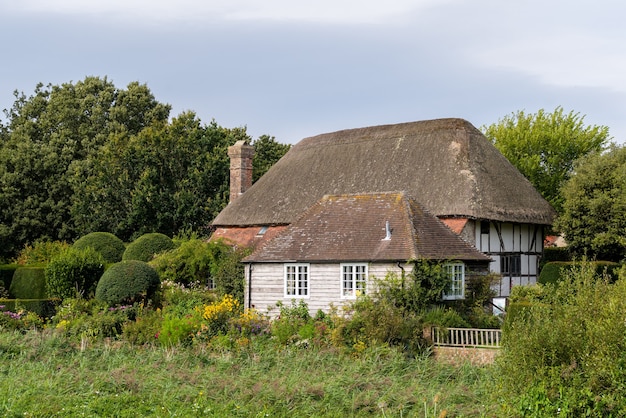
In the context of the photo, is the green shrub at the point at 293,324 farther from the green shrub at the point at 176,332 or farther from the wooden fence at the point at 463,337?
the wooden fence at the point at 463,337

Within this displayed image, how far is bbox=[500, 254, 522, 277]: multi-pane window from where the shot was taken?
3136 cm

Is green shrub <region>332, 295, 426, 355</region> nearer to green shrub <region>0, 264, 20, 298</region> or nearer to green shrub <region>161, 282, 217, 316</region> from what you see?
green shrub <region>161, 282, 217, 316</region>

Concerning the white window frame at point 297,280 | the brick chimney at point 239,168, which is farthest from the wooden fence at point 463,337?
the brick chimney at point 239,168

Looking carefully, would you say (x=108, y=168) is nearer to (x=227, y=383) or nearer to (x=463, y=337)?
(x=463, y=337)

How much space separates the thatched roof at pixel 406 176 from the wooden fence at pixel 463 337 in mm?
9132

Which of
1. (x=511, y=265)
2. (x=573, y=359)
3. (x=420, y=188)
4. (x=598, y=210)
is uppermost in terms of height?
(x=420, y=188)

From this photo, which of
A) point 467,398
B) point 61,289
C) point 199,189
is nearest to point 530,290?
point 467,398

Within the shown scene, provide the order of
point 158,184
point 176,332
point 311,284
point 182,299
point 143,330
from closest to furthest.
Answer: point 176,332, point 143,330, point 311,284, point 182,299, point 158,184

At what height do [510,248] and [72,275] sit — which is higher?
[510,248]

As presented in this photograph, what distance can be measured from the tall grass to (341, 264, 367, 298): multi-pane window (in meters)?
4.74

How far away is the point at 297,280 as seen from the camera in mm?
25500

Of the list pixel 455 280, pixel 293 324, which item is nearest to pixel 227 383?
pixel 293 324

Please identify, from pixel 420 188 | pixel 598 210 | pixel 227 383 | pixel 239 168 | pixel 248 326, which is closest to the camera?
pixel 227 383

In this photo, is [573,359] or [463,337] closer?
[573,359]
